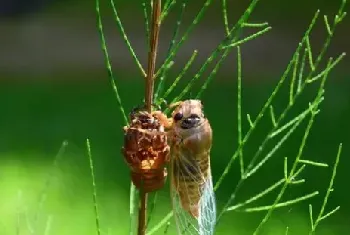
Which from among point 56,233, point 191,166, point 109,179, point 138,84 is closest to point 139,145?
point 191,166

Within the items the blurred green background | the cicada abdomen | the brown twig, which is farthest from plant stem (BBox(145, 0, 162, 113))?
the blurred green background

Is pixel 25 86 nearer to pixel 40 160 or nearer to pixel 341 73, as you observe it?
pixel 40 160

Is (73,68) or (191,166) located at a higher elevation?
(191,166)

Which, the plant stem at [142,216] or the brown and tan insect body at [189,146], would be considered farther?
the brown and tan insect body at [189,146]

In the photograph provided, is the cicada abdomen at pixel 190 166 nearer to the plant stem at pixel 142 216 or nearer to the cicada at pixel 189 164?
the cicada at pixel 189 164

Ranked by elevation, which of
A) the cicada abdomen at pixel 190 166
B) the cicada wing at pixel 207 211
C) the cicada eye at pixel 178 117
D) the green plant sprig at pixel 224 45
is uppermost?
the green plant sprig at pixel 224 45

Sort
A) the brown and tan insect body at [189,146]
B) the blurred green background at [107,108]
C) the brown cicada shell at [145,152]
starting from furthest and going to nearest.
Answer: the blurred green background at [107,108] < the brown and tan insect body at [189,146] < the brown cicada shell at [145,152]

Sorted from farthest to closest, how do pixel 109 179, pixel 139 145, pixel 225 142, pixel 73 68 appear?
1. pixel 73 68
2. pixel 225 142
3. pixel 109 179
4. pixel 139 145

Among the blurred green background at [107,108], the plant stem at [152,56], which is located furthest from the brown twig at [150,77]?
the blurred green background at [107,108]

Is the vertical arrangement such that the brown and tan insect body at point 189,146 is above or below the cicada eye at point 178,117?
below
